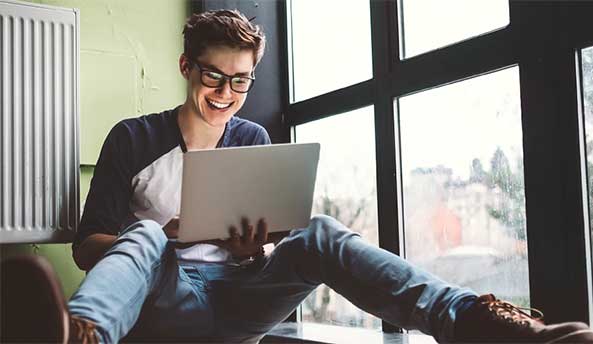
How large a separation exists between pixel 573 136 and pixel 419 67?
1.79 feet

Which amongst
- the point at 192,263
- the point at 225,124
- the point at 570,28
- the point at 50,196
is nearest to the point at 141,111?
the point at 50,196

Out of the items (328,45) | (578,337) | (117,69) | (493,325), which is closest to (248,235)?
(493,325)

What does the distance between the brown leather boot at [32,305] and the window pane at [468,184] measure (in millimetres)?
1068

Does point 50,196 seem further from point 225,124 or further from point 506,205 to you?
point 506,205

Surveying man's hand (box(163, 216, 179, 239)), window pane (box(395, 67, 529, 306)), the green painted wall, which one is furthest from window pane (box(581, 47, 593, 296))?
the green painted wall

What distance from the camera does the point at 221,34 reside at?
1.72 m

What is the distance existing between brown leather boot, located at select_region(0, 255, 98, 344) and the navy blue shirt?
0.62m

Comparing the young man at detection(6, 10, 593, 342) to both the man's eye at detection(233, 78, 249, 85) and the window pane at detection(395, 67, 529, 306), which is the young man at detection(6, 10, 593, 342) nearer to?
the man's eye at detection(233, 78, 249, 85)

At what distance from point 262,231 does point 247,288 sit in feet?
0.39

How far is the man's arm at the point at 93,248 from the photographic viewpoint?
1.55 m

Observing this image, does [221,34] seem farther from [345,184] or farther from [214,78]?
[345,184]

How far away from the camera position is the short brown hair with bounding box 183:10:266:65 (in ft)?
5.65

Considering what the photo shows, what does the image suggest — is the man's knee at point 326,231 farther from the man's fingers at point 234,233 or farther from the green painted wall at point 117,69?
the green painted wall at point 117,69

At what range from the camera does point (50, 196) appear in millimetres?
2078
